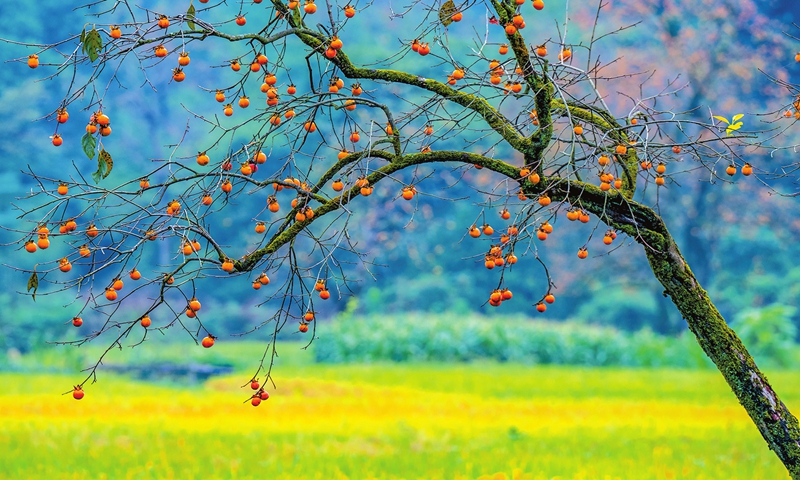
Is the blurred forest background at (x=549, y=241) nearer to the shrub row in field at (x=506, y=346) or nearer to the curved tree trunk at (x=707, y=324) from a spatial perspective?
the shrub row in field at (x=506, y=346)

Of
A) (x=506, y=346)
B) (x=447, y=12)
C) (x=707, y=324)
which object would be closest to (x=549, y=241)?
(x=506, y=346)

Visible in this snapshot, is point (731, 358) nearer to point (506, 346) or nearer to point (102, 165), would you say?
point (102, 165)

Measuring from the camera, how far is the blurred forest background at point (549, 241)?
704 inches

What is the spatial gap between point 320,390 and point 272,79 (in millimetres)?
8650

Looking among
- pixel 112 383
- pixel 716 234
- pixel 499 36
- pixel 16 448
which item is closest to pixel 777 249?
pixel 716 234

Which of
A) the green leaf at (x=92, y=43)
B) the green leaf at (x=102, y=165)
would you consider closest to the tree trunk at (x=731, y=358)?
the green leaf at (x=102, y=165)

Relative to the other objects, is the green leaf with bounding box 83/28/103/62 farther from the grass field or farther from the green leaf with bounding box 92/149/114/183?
the grass field

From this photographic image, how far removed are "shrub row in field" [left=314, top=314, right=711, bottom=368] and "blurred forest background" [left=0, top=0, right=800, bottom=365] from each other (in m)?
0.04

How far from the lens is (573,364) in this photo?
17.1 m

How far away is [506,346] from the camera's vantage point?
56.6 feet

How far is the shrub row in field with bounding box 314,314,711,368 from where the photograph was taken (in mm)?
16984

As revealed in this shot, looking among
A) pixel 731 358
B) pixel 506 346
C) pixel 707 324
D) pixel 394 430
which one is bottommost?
pixel 731 358

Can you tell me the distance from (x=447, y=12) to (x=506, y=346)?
1383 centimetres

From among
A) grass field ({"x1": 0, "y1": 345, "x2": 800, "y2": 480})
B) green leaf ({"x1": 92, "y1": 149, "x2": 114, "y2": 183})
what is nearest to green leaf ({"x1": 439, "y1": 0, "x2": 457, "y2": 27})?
green leaf ({"x1": 92, "y1": 149, "x2": 114, "y2": 183})
